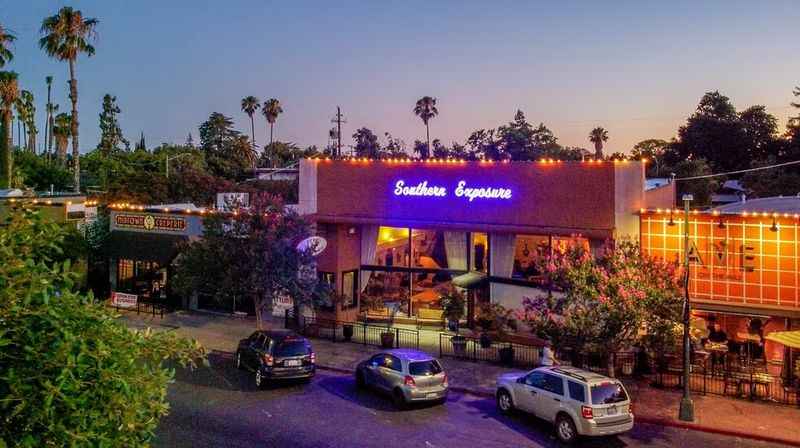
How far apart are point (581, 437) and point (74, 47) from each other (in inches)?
1772

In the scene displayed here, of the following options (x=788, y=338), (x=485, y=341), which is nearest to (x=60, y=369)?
(x=788, y=338)

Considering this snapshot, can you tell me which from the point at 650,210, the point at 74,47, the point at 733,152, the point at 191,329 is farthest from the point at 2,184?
the point at 733,152

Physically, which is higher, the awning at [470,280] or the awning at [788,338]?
the awning at [470,280]

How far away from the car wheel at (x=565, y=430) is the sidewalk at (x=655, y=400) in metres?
3.34

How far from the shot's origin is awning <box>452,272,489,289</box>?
2698cm

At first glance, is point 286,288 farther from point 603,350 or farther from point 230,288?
point 603,350

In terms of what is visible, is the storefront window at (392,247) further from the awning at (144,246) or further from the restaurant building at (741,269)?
the restaurant building at (741,269)

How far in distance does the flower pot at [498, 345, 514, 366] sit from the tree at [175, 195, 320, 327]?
27.4ft

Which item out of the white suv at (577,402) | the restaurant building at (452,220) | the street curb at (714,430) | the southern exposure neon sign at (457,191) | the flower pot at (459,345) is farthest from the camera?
the southern exposure neon sign at (457,191)

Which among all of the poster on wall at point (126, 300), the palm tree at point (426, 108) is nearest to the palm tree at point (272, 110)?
the palm tree at point (426, 108)

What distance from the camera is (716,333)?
2397 cm

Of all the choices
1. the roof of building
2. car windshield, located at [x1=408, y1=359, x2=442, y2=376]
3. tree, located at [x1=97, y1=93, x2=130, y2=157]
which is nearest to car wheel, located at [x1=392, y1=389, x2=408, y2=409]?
car windshield, located at [x1=408, y1=359, x2=442, y2=376]

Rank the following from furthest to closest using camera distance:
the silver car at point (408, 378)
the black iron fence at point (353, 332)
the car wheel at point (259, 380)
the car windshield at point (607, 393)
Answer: the black iron fence at point (353, 332) < the car wheel at point (259, 380) < the silver car at point (408, 378) < the car windshield at point (607, 393)

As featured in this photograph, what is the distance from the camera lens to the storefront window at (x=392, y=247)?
30.2 metres
